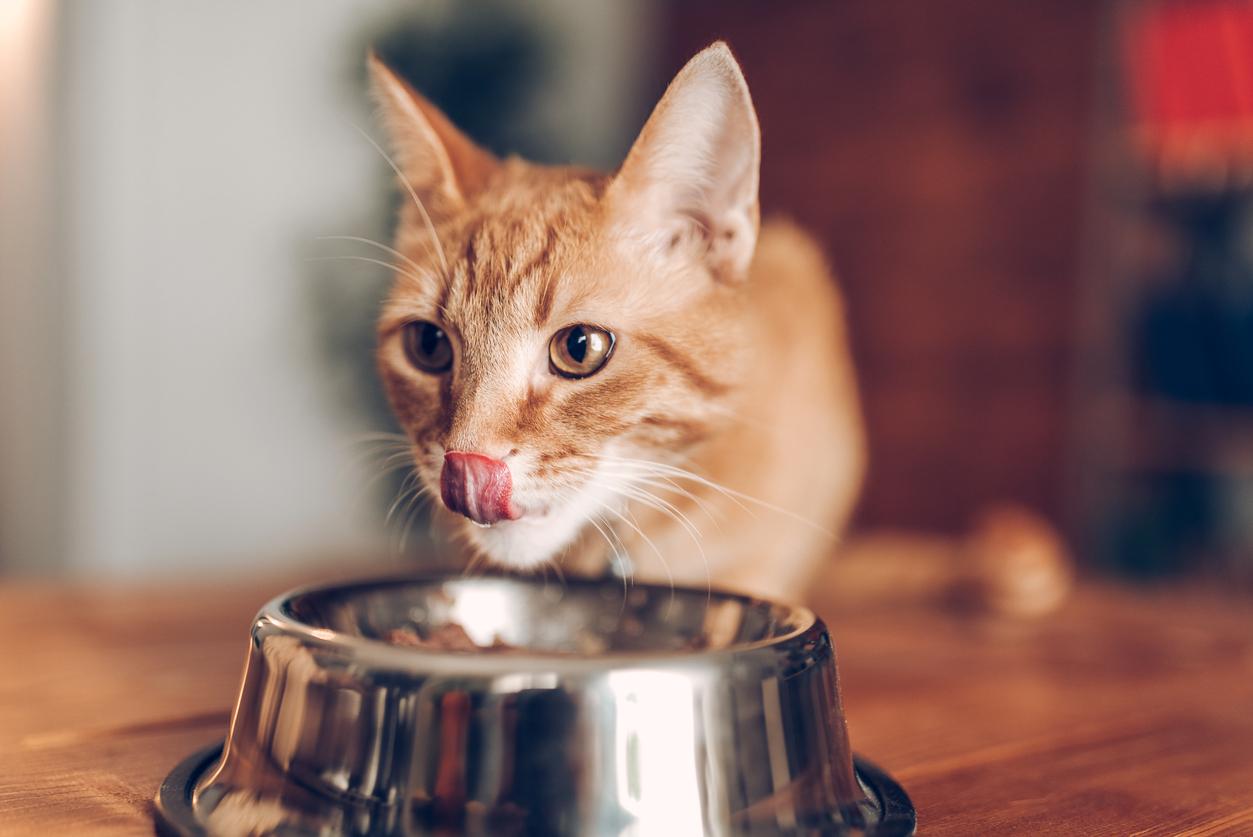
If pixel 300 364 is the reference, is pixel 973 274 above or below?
above

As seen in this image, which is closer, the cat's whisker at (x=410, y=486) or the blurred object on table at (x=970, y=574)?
the cat's whisker at (x=410, y=486)

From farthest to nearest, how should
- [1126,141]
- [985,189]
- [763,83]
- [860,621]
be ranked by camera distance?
[763,83]
[985,189]
[1126,141]
[860,621]

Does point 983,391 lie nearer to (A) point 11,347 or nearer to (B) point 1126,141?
(B) point 1126,141

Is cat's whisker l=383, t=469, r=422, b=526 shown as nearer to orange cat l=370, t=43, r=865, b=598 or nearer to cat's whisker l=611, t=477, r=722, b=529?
orange cat l=370, t=43, r=865, b=598

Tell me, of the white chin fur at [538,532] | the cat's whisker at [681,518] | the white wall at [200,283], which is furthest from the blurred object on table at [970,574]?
the white wall at [200,283]

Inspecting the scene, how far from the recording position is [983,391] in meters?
3.12

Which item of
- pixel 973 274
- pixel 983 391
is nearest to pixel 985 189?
pixel 973 274

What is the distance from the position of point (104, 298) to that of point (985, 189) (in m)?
2.46

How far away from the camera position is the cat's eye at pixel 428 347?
87 cm

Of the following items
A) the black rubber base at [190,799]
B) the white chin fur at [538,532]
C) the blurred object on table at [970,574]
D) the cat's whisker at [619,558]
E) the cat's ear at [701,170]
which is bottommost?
the blurred object on table at [970,574]

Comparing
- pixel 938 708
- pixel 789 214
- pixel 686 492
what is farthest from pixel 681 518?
pixel 789 214

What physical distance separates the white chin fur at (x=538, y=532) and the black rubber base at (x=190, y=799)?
9.2 inches

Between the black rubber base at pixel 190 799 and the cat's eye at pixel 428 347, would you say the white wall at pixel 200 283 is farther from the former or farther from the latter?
the black rubber base at pixel 190 799

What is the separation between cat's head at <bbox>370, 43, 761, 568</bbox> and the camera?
0.77 m
